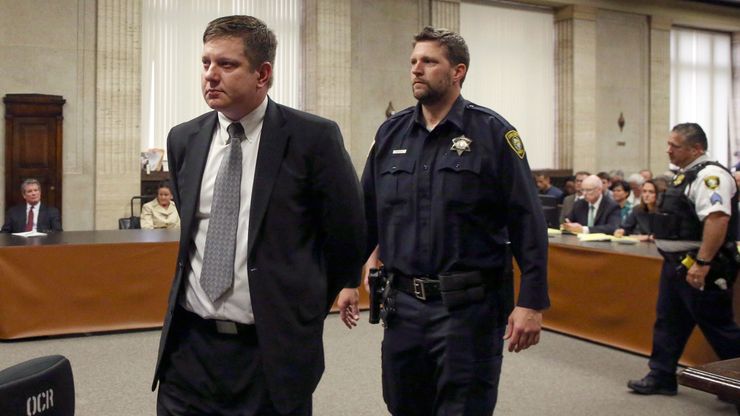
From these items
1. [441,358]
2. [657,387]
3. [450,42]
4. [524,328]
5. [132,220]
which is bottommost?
[657,387]

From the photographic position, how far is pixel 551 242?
20.7 feet

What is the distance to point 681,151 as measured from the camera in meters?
4.39

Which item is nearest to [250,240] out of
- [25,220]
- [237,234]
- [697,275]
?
[237,234]

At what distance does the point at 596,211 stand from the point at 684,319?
10.5 feet

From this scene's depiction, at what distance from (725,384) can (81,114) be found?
9.50 metres

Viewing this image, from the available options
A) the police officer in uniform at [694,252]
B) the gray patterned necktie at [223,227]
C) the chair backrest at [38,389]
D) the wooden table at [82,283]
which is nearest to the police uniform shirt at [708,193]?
the police officer in uniform at [694,252]

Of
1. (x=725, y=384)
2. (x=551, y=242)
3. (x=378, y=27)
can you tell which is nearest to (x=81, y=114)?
(x=378, y=27)

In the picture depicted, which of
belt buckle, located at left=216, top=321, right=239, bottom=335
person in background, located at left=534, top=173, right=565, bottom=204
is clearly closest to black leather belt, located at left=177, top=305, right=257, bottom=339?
belt buckle, located at left=216, top=321, right=239, bottom=335

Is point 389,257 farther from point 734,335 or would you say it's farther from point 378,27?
point 378,27

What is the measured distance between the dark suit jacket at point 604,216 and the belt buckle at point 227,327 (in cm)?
583

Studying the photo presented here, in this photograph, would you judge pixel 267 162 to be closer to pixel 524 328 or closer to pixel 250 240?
pixel 250 240

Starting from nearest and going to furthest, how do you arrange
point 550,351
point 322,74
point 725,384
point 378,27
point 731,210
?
1. point 725,384
2. point 731,210
3. point 550,351
4. point 322,74
5. point 378,27

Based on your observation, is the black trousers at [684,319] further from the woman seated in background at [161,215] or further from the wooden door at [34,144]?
the wooden door at [34,144]

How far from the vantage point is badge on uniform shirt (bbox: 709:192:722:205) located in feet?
13.8
